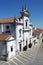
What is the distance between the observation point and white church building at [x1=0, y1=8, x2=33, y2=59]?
87.8 feet

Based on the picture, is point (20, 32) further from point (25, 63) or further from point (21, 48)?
point (25, 63)

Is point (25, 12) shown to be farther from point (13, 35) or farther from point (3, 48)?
point (3, 48)

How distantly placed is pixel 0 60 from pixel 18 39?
8.27 m

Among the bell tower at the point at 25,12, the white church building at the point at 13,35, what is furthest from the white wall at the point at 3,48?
the bell tower at the point at 25,12

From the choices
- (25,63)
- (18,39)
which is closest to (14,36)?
(18,39)

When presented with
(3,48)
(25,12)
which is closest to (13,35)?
(3,48)

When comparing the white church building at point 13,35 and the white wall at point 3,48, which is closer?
the white wall at point 3,48

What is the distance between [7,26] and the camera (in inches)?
1298

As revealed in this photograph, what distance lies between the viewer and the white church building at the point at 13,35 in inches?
1054

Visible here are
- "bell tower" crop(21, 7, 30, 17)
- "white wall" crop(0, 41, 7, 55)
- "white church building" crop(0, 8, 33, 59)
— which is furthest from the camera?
"bell tower" crop(21, 7, 30, 17)

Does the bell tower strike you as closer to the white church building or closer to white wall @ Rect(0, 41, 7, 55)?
the white church building

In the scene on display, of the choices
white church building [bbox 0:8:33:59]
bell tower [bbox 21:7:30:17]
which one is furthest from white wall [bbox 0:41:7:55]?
bell tower [bbox 21:7:30:17]

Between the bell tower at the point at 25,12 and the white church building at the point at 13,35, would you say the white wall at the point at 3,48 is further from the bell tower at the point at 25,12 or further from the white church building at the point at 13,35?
the bell tower at the point at 25,12

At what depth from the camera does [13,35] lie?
101ft
